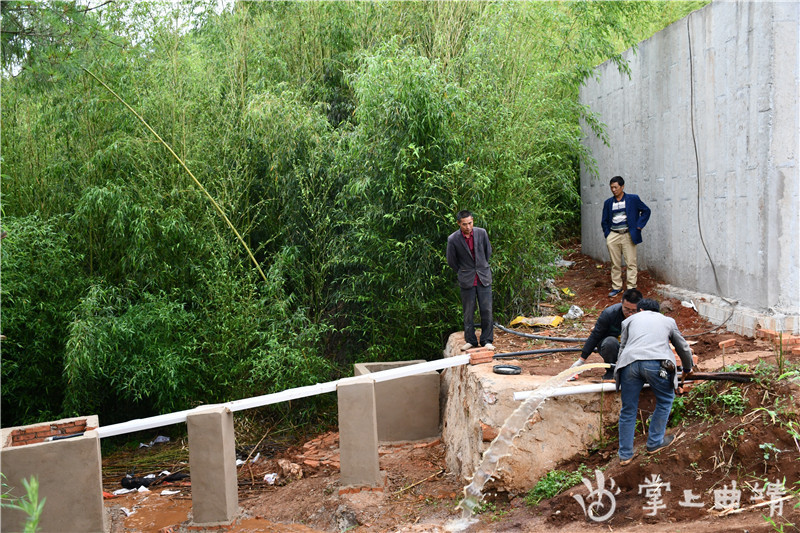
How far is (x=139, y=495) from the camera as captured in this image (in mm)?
7109

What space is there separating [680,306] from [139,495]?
604 centimetres

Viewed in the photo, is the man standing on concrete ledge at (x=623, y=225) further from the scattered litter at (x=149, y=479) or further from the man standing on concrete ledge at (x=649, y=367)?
the scattered litter at (x=149, y=479)

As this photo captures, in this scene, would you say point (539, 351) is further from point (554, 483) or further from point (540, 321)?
point (554, 483)

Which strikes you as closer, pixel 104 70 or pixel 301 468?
pixel 301 468

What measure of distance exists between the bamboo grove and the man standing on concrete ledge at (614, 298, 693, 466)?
278 cm

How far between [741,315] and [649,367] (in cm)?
233

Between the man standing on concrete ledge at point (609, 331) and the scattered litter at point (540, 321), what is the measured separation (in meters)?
1.94

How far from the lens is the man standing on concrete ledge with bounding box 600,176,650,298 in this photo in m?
8.19

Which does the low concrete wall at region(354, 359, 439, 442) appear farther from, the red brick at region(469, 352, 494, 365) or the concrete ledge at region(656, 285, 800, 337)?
the concrete ledge at region(656, 285, 800, 337)

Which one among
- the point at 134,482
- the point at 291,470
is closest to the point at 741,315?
the point at 291,470

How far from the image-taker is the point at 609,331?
18.6ft

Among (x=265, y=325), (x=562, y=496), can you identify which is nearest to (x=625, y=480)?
(x=562, y=496)

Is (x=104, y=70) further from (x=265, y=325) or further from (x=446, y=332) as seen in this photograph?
(x=446, y=332)

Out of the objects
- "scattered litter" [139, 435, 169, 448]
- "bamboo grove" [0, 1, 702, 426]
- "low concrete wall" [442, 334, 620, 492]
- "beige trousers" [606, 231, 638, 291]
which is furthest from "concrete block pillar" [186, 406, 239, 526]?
"beige trousers" [606, 231, 638, 291]
